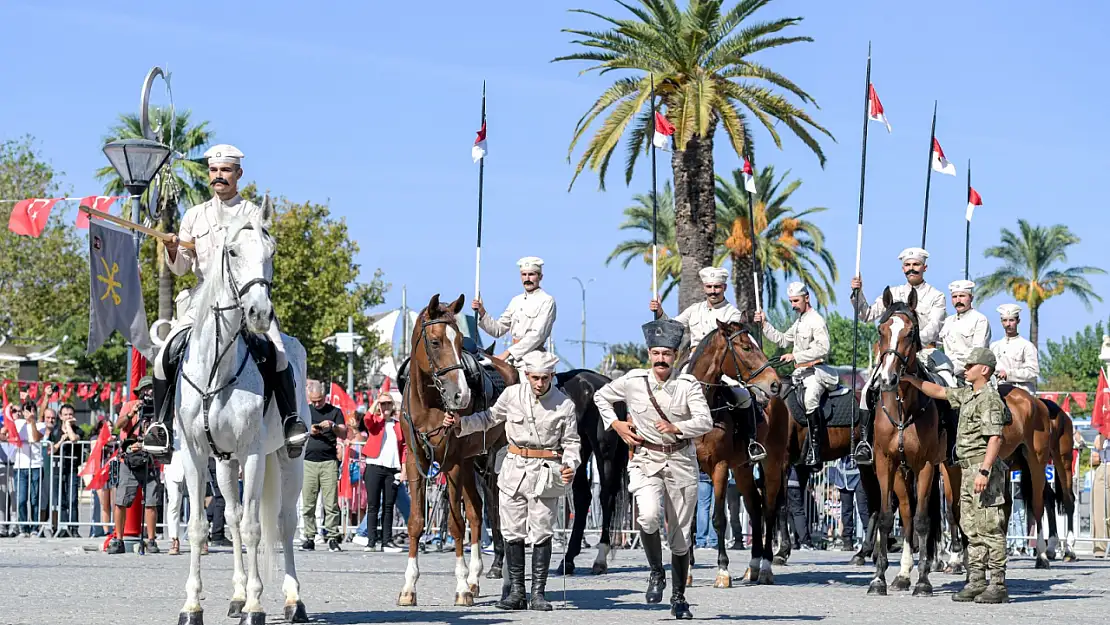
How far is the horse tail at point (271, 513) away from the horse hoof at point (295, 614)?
0.85 ft

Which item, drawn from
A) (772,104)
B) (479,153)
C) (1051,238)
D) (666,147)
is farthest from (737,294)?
(1051,238)

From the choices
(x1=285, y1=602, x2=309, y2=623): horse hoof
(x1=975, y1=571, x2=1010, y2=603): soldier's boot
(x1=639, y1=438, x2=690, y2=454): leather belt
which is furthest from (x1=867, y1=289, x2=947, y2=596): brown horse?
(x1=285, y1=602, x2=309, y2=623): horse hoof

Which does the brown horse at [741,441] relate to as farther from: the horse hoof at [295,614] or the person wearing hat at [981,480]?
the horse hoof at [295,614]

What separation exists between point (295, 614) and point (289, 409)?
58.8 inches

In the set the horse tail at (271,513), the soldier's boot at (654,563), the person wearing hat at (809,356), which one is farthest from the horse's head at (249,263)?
the person wearing hat at (809,356)

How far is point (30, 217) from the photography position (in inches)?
783

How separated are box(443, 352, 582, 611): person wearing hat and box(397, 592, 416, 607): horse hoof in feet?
2.38

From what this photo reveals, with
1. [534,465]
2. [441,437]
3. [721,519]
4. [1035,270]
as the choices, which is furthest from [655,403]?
[1035,270]

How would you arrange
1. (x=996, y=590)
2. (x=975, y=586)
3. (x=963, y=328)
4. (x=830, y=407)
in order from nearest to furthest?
(x=996, y=590), (x=975, y=586), (x=963, y=328), (x=830, y=407)

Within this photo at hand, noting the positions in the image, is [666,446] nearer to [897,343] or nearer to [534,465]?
[534,465]

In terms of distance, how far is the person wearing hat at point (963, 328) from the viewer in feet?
61.0

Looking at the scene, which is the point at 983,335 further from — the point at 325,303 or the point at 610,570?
the point at 325,303

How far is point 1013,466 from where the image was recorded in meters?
20.0

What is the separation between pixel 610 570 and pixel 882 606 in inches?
207
